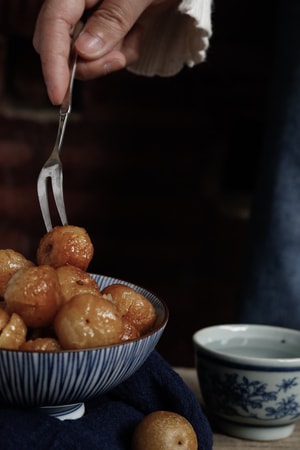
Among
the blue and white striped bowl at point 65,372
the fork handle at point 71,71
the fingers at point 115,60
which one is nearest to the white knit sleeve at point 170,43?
the fingers at point 115,60

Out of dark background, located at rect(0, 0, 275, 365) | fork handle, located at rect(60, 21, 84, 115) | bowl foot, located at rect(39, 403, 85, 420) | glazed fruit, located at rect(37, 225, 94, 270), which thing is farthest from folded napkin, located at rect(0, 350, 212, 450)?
dark background, located at rect(0, 0, 275, 365)

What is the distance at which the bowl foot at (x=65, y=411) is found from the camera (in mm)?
668

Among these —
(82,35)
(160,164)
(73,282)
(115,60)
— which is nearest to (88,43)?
(82,35)

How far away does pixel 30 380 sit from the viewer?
60 centimetres

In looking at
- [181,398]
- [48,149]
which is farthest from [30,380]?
[48,149]

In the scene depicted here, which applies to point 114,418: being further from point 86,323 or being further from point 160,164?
point 160,164

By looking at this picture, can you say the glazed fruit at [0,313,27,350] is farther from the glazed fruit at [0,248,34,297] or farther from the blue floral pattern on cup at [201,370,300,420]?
the blue floral pattern on cup at [201,370,300,420]

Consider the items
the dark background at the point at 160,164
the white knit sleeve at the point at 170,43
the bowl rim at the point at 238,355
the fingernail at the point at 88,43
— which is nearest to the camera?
the bowl rim at the point at 238,355

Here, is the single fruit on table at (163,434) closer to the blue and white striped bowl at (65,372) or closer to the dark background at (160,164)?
the blue and white striped bowl at (65,372)

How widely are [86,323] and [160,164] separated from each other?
1.09 metres

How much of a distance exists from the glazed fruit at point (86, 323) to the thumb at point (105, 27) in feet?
1.25

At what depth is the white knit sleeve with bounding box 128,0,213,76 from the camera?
109cm

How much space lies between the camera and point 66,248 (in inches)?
27.2

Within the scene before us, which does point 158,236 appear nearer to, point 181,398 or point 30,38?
point 30,38
